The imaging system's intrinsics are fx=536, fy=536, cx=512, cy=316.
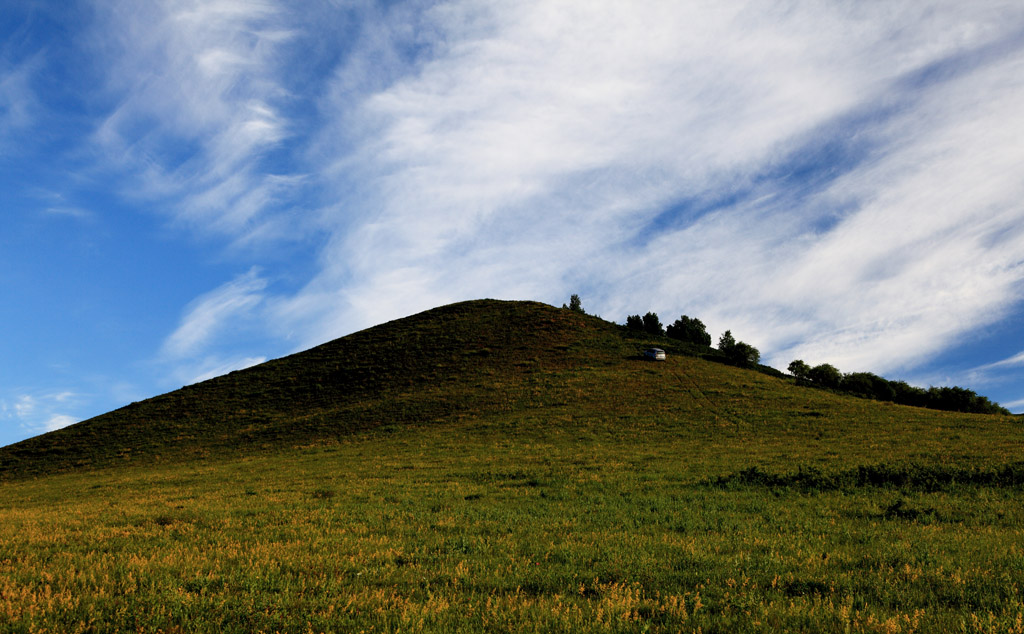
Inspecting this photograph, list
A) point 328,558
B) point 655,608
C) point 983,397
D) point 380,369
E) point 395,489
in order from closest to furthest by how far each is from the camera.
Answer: point 655,608, point 328,558, point 395,489, point 983,397, point 380,369

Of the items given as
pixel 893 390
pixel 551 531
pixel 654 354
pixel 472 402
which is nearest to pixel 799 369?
pixel 893 390

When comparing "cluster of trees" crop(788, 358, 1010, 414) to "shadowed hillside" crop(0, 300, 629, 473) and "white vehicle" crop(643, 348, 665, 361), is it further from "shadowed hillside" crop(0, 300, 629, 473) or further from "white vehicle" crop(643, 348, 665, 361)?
"shadowed hillside" crop(0, 300, 629, 473)

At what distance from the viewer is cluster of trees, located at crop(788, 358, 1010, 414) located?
222 feet

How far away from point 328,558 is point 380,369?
222 ft

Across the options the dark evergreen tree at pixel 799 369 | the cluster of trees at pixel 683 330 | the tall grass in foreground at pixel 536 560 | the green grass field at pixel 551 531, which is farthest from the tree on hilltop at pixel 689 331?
the tall grass in foreground at pixel 536 560

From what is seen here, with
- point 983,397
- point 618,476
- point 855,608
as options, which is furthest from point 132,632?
point 983,397

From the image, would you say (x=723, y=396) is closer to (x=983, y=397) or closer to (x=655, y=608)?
(x=983, y=397)

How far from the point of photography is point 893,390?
74.2 m

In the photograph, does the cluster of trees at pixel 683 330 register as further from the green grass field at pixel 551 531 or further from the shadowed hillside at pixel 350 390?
the green grass field at pixel 551 531

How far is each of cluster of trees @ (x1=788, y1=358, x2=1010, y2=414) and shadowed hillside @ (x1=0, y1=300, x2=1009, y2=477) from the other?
43.4 ft

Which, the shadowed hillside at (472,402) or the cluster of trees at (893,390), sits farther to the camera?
the cluster of trees at (893,390)

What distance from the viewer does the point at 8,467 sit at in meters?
50.2

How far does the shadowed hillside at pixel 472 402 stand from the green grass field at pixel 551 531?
1096 millimetres

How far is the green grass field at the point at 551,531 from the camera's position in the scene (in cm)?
795
